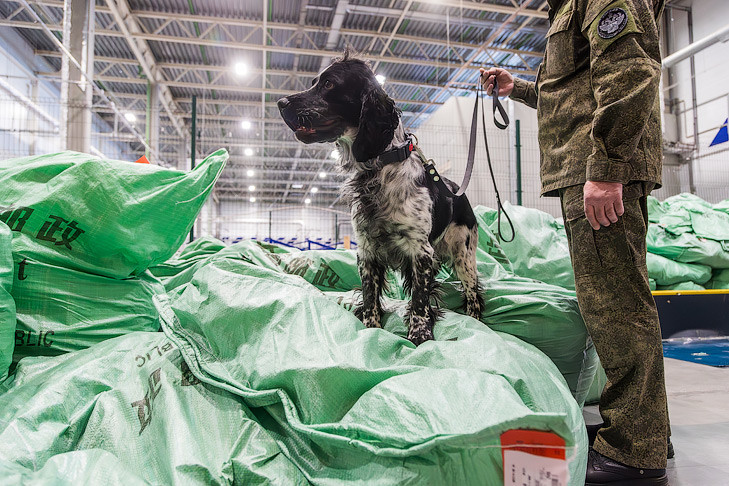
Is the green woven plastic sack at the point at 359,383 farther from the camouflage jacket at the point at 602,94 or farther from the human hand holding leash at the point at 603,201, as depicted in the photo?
the camouflage jacket at the point at 602,94

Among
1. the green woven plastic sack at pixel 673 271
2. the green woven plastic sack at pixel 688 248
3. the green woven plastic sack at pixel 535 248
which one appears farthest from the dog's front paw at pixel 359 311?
the green woven plastic sack at pixel 688 248

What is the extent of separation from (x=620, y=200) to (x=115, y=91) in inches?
→ 532

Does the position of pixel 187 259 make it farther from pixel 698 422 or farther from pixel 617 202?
pixel 698 422

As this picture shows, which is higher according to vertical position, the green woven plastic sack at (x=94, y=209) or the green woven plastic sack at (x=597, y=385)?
the green woven plastic sack at (x=94, y=209)

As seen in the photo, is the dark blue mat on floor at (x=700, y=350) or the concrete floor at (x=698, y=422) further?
the dark blue mat on floor at (x=700, y=350)

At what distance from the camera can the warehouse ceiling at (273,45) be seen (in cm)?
796

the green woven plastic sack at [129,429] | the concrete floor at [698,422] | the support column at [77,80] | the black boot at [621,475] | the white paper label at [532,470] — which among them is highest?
the support column at [77,80]

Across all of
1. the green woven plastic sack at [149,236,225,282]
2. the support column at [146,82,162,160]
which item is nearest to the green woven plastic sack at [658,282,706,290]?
the green woven plastic sack at [149,236,225,282]

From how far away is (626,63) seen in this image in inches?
47.3

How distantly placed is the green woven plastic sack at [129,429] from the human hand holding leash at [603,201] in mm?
1045

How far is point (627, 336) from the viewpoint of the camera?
50.2 inches

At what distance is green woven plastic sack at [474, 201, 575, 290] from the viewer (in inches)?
104

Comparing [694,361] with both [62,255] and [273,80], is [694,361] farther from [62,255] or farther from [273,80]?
[273,80]

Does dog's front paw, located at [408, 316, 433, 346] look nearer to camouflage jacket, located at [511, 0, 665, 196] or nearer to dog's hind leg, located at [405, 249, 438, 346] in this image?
dog's hind leg, located at [405, 249, 438, 346]
